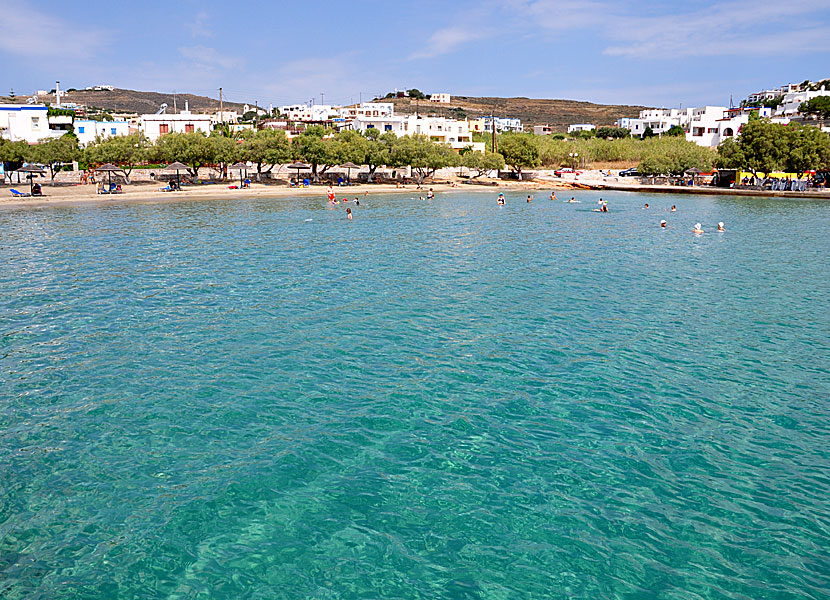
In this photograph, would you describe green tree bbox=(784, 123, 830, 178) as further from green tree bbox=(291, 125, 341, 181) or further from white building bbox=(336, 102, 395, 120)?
white building bbox=(336, 102, 395, 120)

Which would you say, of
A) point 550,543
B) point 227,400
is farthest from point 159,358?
point 550,543

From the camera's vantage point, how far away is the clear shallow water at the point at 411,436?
30.6 feet

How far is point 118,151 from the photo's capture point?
70.4 m

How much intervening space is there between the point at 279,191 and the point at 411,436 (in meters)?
62.5

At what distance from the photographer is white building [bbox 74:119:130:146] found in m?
104

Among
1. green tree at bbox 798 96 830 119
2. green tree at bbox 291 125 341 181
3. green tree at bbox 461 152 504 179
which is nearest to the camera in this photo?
green tree at bbox 291 125 341 181

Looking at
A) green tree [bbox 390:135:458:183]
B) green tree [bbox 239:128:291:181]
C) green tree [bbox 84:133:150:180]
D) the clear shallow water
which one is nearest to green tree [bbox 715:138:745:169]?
green tree [bbox 390:135:458:183]

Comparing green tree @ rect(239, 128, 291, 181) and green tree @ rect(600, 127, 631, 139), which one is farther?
green tree @ rect(600, 127, 631, 139)

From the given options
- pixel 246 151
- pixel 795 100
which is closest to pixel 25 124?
pixel 246 151

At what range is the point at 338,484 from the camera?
11.4 m

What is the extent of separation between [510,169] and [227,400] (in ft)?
313

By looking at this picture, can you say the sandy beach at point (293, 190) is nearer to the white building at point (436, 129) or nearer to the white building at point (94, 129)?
the white building at point (436, 129)

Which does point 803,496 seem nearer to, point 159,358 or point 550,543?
point 550,543

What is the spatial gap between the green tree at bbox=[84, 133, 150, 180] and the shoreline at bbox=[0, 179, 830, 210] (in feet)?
10.3
